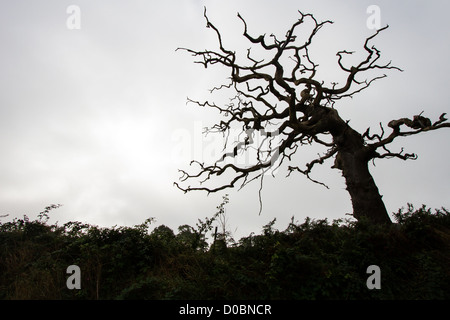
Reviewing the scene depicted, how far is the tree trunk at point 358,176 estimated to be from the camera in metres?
8.37

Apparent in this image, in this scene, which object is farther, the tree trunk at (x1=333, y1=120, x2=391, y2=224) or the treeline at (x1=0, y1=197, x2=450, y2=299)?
the tree trunk at (x1=333, y1=120, x2=391, y2=224)

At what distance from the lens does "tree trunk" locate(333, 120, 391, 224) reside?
8.37 meters

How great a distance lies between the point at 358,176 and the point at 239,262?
18.5ft

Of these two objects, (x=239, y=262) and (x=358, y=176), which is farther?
(x=358, y=176)

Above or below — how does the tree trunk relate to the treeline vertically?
above

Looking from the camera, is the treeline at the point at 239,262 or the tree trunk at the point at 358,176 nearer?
the treeline at the point at 239,262

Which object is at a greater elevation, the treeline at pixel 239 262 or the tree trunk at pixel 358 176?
the tree trunk at pixel 358 176

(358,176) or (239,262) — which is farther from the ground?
(358,176)

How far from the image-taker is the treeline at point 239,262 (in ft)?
16.4

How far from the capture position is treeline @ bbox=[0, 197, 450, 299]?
4.99 m

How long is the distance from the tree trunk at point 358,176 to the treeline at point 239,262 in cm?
102

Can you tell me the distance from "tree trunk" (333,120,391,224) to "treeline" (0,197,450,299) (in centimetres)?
102

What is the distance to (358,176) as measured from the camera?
351 inches
